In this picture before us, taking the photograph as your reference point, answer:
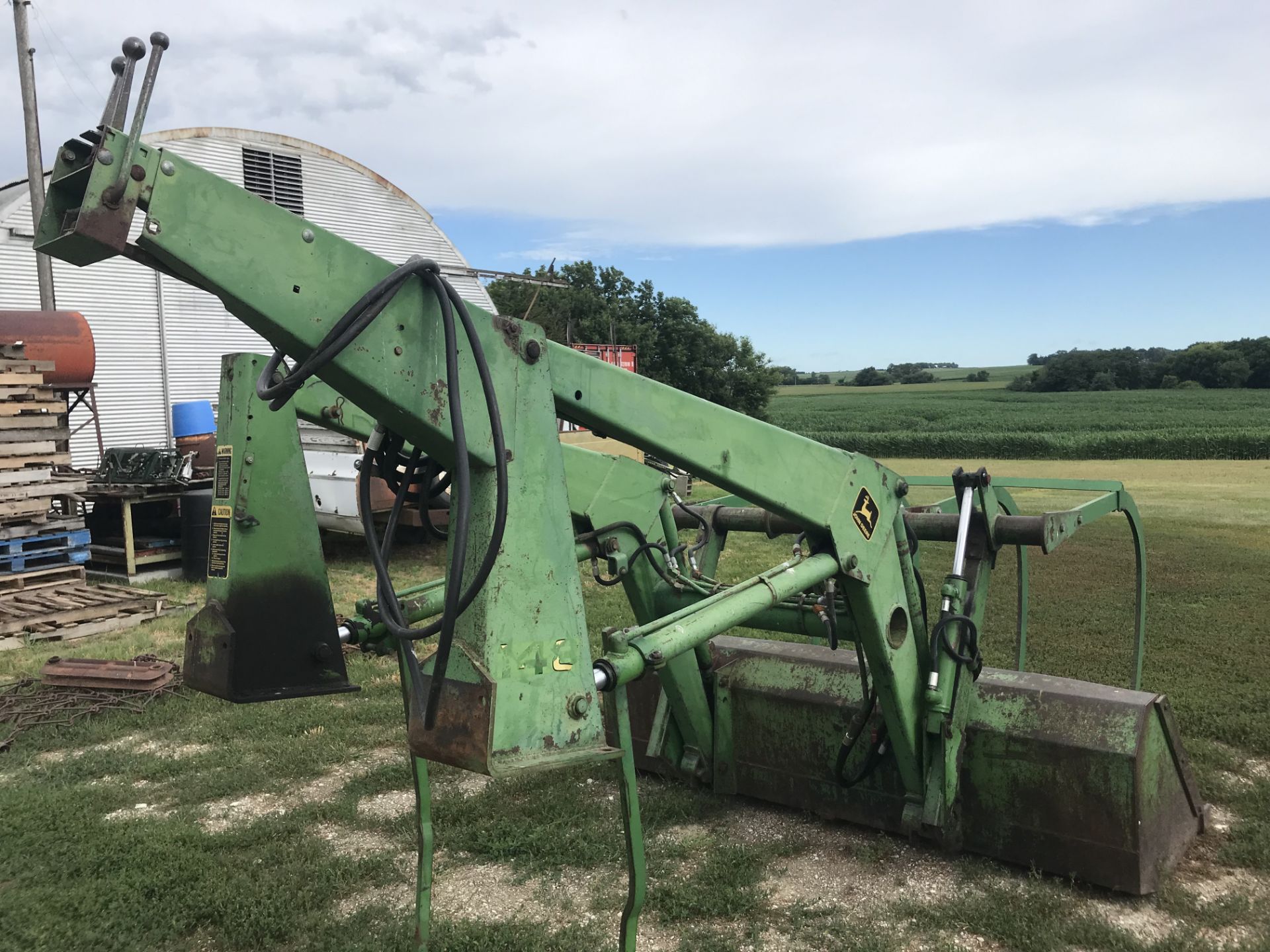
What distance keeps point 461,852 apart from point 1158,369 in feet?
216

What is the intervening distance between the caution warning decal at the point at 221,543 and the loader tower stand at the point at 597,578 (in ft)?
0.05

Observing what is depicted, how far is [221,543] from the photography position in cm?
308

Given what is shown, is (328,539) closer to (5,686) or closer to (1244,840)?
(5,686)

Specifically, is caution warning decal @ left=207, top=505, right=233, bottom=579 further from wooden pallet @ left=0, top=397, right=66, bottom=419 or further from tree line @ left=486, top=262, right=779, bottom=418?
tree line @ left=486, top=262, right=779, bottom=418

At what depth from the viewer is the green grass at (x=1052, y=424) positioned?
32.2 metres

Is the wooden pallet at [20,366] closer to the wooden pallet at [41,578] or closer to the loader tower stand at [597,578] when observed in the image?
the wooden pallet at [41,578]

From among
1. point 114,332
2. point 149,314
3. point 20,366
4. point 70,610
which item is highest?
point 149,314

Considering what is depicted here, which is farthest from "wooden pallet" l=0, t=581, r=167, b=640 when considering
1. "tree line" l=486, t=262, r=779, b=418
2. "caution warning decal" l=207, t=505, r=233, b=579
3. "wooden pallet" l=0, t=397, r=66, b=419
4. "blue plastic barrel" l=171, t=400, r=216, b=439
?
"tree line" l=486, t=262, r=779, b=418

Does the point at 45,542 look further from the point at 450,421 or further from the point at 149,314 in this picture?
the point at 450,421

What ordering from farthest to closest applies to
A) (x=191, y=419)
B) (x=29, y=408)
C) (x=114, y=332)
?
(x=114, y=332) < (x=191, y=419) < (x=29, y=408)

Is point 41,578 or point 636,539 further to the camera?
point 41,578

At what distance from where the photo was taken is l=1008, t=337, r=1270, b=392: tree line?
56.8m

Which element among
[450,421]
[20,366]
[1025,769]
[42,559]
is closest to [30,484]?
[42,559]

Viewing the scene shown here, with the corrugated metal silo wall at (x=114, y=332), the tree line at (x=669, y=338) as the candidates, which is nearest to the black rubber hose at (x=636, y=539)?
the corrugated metal silo wall at (x=114, y=332)
